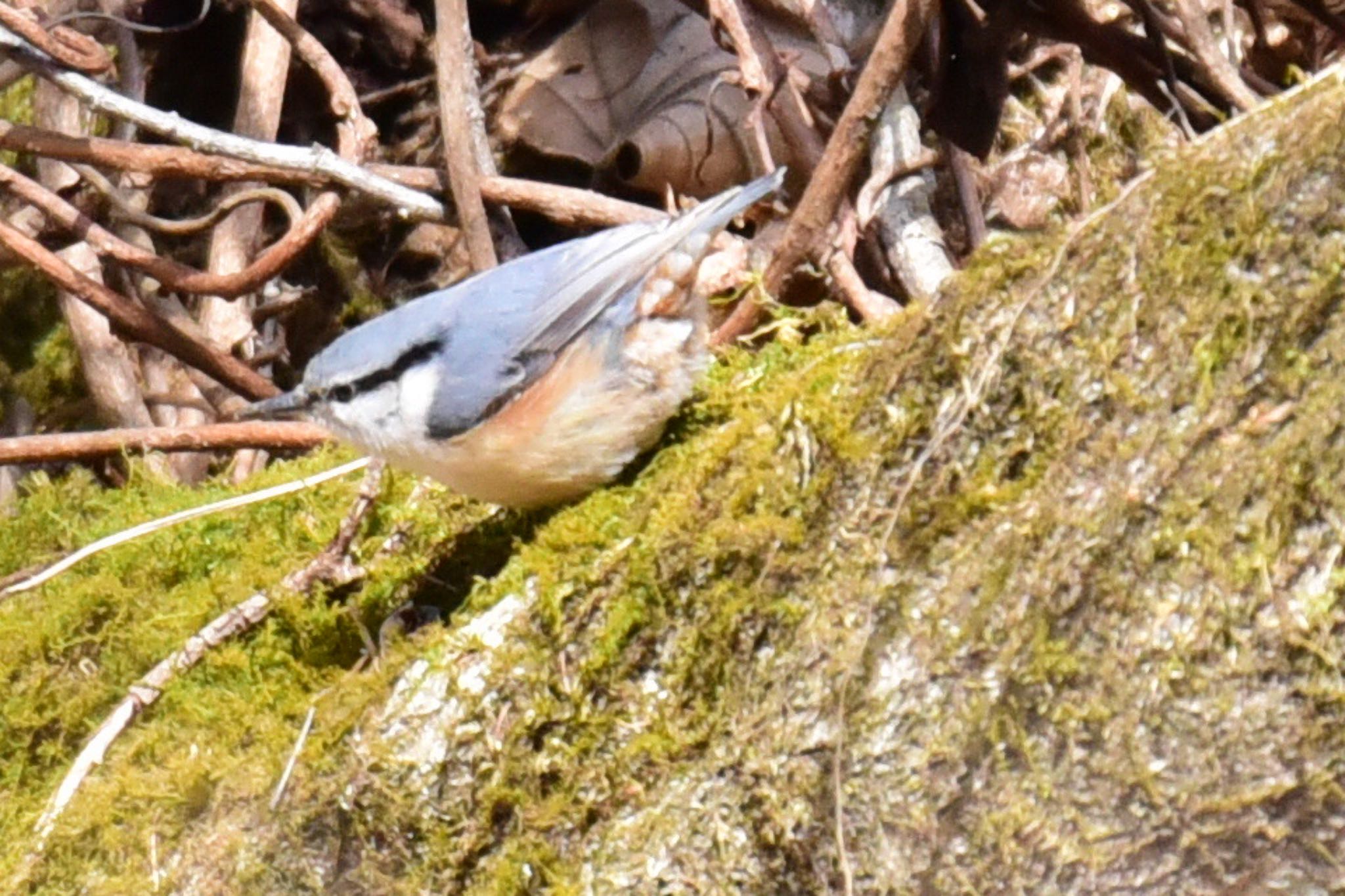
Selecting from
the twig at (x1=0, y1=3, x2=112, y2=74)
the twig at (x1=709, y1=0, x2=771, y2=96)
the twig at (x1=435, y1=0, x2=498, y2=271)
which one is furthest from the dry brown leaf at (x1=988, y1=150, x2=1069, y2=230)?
the twig at (x1=0, y1=3, x2=112, y2=74)

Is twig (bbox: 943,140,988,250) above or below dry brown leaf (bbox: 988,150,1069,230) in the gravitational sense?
above

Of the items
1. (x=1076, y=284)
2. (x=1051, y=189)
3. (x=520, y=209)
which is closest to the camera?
(x=1076, y=284)

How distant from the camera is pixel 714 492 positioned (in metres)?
1.79

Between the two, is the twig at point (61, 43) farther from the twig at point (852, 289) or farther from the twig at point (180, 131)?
the twig at point (852, 289)

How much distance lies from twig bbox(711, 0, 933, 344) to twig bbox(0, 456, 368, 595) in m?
0.71

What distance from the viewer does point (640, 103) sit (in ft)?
11.2

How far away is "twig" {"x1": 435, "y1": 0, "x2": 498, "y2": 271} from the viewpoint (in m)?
3.08

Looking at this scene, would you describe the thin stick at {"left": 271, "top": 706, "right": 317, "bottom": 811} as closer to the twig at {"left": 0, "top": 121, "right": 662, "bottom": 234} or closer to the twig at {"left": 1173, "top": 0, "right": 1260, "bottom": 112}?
the twig at {"left": 0, "top": 121, "right": 662, "bottom": 234}

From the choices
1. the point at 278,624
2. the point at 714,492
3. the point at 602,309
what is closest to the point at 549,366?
the point at 602,309

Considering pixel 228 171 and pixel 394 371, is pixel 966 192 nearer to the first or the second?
pixel 394 371

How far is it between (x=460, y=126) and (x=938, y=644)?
1935 mm

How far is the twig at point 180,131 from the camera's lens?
9.66ft

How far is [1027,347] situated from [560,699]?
25.5 inches

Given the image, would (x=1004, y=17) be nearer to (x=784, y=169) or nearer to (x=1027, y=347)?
(x=784, y=169)
